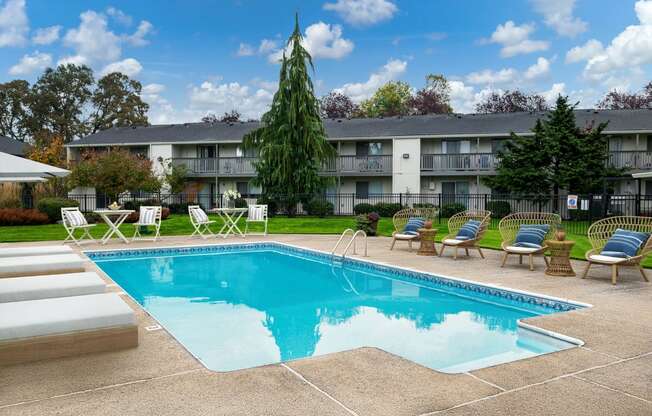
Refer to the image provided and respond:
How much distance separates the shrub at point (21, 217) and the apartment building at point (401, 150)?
1109 centimetres

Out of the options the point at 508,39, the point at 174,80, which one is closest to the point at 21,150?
the point at 174,80

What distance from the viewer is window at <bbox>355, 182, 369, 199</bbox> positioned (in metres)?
31.1

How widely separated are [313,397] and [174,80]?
1375 inches

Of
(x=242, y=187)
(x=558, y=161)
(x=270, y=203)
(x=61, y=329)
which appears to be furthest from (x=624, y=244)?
(x=242, y=187)

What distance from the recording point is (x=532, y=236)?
10844mm

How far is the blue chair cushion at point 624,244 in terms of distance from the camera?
357 inches

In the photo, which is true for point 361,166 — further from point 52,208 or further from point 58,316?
point 58,316

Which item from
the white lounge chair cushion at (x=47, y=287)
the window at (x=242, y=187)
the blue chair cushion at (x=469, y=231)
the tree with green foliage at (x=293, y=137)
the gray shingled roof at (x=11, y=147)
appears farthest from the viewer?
the gray shingled roof at (x=11, y=147)

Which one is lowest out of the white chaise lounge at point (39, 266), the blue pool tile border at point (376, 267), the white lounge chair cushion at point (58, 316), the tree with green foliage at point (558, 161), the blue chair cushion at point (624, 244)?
the blue pool tile border at point (376, 267)

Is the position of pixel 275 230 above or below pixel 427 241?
below

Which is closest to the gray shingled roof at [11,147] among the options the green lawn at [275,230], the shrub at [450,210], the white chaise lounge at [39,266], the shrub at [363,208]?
the green lawn at [275,230]

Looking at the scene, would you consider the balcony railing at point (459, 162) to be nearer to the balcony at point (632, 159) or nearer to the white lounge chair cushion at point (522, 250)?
the balcony at point (632, 159)

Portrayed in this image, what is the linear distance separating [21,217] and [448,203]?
721 inches

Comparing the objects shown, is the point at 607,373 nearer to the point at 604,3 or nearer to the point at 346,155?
the point at 604,3
